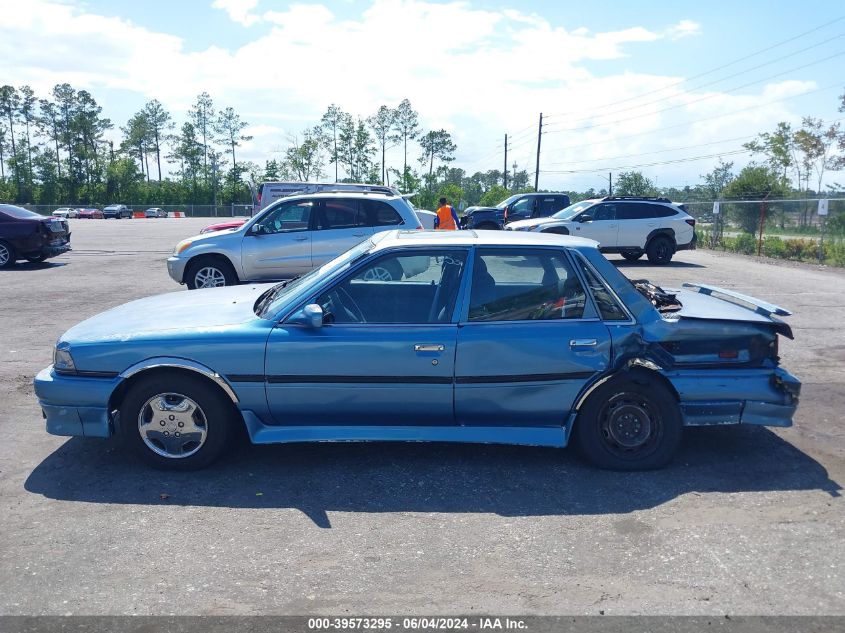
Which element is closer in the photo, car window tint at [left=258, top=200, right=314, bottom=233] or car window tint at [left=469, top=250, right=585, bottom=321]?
car window tint at [left=469, top=250, right=585, bottom=321]

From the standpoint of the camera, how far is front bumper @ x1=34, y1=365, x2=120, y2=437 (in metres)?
4.64

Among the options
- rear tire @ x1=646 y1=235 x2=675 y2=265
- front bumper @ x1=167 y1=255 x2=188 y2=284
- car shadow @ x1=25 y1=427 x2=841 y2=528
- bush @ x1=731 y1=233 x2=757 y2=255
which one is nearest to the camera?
car shadow @ x1=25 y1=427 x2=841 y2=528

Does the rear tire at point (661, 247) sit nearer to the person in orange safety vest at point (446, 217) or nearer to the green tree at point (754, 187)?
the person in orange safety vest at point (446, 217)

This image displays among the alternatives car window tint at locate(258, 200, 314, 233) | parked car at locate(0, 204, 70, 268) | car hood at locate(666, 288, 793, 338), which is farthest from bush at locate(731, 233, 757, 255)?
parked car at locate(0, 204, 70, 268)

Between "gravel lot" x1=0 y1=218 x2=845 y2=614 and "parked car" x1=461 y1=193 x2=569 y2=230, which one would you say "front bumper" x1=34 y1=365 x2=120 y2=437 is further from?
"parked car" x1=461 y1=193 x2=569 y2=230

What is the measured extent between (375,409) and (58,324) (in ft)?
22.6

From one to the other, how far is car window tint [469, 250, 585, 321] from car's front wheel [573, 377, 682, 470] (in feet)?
1.92

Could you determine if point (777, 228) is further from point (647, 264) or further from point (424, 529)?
point (424, 529)

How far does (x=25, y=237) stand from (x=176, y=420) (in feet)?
48.2

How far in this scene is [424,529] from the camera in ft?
13.1

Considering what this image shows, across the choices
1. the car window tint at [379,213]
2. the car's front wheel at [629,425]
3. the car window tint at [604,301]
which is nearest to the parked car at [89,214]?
the car window tint at [379,213]

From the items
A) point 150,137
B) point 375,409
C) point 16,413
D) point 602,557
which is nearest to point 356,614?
point 602,557

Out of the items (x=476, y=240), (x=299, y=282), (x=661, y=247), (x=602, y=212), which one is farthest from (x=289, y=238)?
(x=661, y=247)

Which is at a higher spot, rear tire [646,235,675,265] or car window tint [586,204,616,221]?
car window tint [586,204,616,221]
